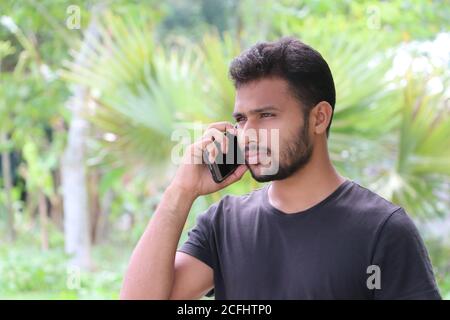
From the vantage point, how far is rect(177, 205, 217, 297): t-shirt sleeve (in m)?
1.42

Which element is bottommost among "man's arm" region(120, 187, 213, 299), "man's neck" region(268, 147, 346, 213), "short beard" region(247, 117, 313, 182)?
"man's arm" region(120, 187, 213, 299)

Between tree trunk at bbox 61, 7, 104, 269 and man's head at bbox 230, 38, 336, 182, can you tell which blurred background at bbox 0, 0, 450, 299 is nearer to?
tree trunk at bbox 61, 7, 104, 269

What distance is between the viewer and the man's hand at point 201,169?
4.71ft

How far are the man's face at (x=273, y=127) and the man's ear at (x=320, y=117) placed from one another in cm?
4

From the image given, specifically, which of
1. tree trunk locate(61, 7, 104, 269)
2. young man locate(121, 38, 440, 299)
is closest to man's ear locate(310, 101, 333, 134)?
young man locate(121, 38, 440, 299)

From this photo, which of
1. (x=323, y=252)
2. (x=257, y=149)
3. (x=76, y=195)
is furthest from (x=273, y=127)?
(x=76, y=195)

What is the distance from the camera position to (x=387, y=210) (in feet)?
4.06

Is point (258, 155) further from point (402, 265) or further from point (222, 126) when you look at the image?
point (402, 265)

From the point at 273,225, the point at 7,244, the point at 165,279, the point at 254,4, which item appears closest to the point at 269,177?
the point at 273,225

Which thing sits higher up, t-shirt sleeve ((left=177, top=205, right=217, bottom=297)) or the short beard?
the short beard

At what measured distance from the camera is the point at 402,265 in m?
1.16

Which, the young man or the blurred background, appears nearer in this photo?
the young man

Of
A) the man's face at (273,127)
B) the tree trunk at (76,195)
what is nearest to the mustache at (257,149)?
the man's face at (273,127)
